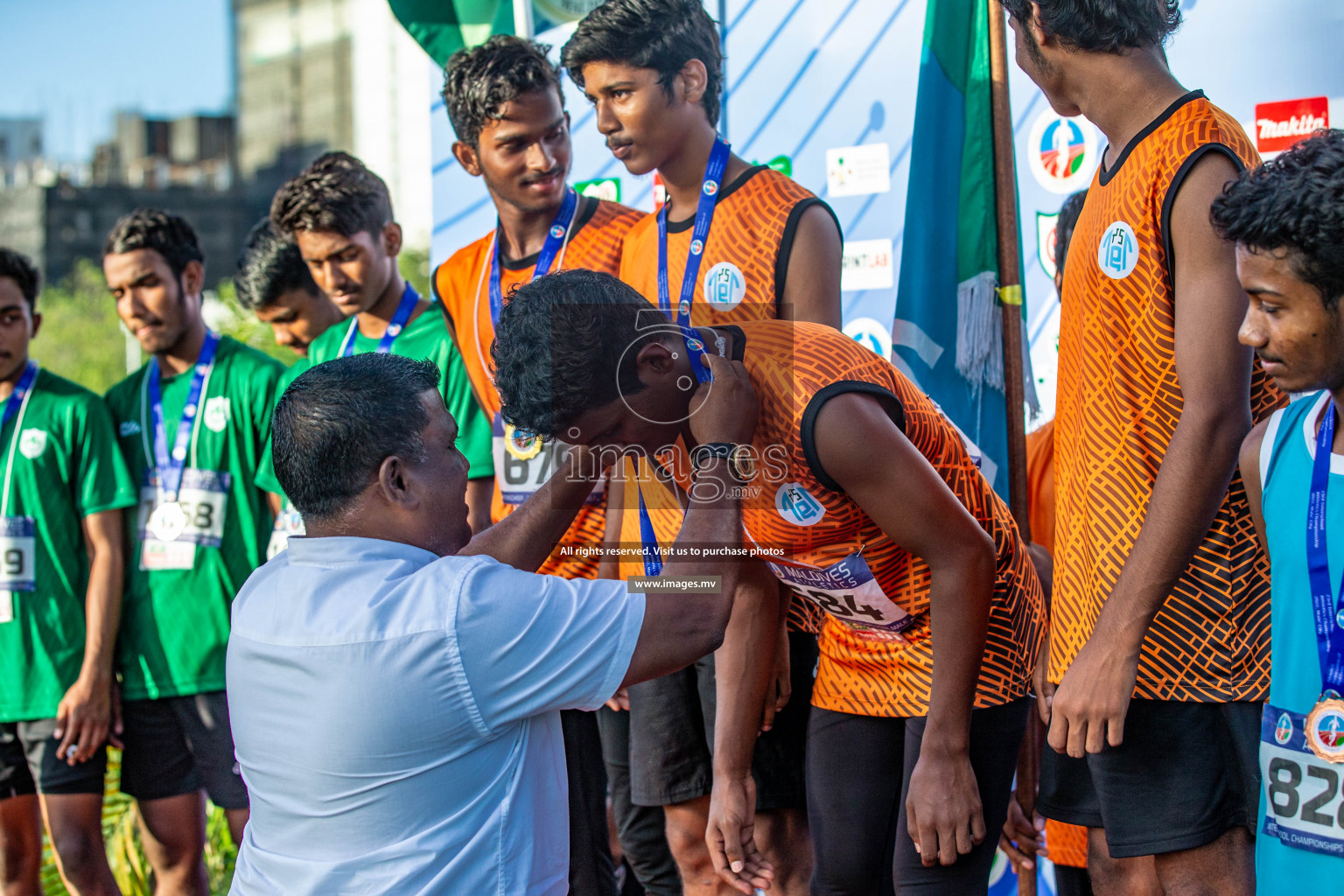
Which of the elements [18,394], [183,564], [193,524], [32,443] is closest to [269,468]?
[193,524]

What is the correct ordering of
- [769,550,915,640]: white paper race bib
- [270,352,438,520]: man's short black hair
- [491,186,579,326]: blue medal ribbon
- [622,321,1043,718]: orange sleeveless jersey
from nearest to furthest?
[270,352,438,520]: man's short black hair < [622,321,1043,718]: orange sleeveless jersey < [769,550,915,640]: white paper race bib < [491,186,579,326]: blue medal ribbon

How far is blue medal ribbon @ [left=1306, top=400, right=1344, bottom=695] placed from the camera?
69.3 inches

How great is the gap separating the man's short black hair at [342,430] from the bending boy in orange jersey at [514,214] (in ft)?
3.99

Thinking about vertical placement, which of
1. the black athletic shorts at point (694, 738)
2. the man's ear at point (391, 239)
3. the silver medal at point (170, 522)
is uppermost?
the man's ear at point (391, 239)

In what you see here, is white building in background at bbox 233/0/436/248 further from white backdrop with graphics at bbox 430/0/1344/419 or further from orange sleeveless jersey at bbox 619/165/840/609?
orange sleeveless jersey at bbox 619/165/840/609

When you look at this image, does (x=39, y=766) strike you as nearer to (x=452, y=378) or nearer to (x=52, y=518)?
(x=52, y=518)

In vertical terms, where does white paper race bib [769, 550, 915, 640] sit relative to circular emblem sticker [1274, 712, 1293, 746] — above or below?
above

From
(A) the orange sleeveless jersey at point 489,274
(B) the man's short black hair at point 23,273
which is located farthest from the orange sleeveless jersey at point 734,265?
(B) the man's short black hair at point 23,273

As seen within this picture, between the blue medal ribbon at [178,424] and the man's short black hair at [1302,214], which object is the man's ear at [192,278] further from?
the man's short black hair at [1302,214]

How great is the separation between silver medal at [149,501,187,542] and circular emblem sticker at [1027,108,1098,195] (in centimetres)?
292

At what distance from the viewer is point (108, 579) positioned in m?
3.88

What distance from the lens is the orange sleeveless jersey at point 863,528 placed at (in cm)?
217

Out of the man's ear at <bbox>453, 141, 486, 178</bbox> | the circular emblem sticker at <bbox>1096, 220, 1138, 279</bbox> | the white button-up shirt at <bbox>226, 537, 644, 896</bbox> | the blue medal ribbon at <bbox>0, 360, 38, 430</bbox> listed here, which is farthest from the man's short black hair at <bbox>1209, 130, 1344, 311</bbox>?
the blue medal ribbon at <bbox>0, 360, 38, 430</bbox>

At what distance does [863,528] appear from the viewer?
2285 mm
